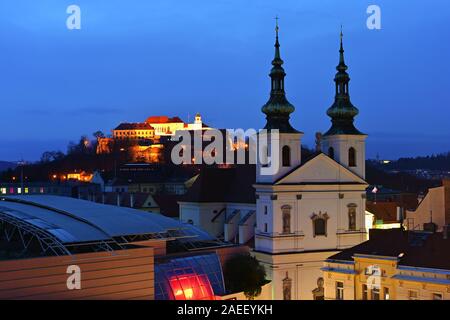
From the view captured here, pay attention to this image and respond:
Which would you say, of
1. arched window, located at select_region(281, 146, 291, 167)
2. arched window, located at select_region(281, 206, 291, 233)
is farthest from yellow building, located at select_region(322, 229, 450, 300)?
arched window, located at select_region(281, 146, 291, 167)

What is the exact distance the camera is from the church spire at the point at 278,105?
48406 millimetres

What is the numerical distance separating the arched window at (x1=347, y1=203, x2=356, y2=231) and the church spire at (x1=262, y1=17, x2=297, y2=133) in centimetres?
666

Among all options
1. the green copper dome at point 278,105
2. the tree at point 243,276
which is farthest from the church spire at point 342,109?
the tree at point 243,276

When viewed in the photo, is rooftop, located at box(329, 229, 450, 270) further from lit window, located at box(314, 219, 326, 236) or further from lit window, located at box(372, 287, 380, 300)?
lit window, located at box(314, 219, 326, 236)

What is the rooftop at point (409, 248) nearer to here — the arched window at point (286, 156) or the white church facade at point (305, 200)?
the white church facade at point (305, 200)

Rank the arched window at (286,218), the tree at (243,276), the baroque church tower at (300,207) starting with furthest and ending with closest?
the arched window at (286,218) → the baroque church tower at (300,207) → the tree at (243,276)

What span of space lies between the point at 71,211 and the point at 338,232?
1957 cm

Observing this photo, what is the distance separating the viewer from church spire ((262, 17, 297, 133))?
159ft

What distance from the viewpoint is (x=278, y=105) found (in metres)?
48.7

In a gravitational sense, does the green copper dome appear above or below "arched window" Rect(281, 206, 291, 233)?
above

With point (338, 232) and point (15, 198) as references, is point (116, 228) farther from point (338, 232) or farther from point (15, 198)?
point (338, 232)

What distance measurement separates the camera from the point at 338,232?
49.0 m

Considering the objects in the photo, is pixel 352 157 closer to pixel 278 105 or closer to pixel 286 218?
pixel 278 105

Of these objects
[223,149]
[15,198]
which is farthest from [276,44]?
[223,149]
